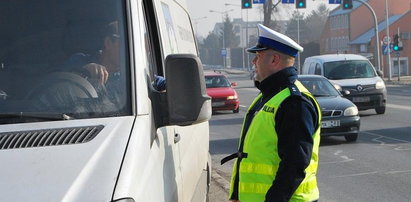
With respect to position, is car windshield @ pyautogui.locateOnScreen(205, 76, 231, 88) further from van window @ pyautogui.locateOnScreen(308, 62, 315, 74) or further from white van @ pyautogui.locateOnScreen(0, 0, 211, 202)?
white van @ pyautogui.locateOnScreen(0, 0, 211, 202)

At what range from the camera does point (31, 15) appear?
133 inches

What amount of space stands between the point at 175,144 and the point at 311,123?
36.6 inches

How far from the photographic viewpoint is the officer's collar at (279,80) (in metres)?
3.56

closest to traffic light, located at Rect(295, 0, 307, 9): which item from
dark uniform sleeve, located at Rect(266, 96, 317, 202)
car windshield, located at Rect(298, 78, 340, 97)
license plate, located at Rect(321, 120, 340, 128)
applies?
car windshield, located at Rect(298, 78, 340, 97)

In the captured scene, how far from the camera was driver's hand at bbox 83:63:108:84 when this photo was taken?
3.30 metres

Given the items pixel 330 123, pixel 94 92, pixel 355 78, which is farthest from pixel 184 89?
pixel 355 78

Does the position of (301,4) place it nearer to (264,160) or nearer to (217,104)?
(217,104)

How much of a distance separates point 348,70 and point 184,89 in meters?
18.5

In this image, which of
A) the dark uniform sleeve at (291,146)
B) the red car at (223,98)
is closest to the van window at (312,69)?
the red car at (223,98)

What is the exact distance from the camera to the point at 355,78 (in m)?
20.7

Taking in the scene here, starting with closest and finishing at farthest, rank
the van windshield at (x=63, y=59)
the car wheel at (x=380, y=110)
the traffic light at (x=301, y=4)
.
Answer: the van windshield at (x=63, y=59) → the car wheel at (x=380, y=110) → the traffic light at (x=301, y=4)

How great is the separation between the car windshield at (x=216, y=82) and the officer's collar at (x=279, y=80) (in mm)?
20000

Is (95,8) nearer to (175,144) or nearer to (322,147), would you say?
(175,144)

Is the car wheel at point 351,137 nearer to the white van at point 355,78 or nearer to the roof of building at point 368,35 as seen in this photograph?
the white van at point 355,78
